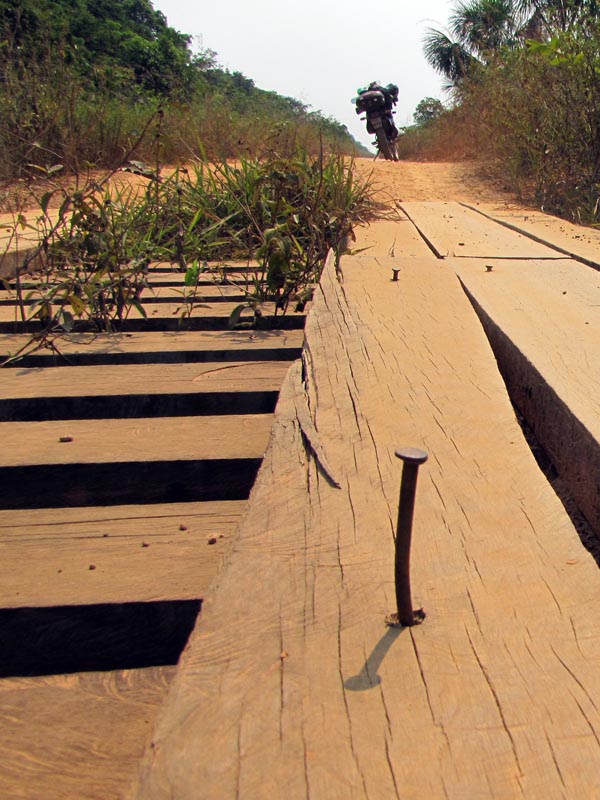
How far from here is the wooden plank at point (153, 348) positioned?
82.1 inches

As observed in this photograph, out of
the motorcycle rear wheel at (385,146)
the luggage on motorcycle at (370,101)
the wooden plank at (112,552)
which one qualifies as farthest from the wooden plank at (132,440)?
the luggage on motorcycle at (370,101)

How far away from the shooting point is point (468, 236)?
130 inches

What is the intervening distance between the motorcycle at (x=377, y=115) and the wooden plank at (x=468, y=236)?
10.6 m

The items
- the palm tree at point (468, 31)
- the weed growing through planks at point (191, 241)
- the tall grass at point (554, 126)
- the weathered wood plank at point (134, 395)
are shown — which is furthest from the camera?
the palm tree at point (468, 31)

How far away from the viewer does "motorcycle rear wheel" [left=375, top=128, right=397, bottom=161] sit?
1423cm

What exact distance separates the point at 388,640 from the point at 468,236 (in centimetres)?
286

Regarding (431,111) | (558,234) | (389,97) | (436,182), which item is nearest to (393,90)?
(389,97)

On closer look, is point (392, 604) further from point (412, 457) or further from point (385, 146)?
point (385, 146)

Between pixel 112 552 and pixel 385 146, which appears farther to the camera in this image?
pixel 385 146

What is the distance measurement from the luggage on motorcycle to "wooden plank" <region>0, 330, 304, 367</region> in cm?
1383

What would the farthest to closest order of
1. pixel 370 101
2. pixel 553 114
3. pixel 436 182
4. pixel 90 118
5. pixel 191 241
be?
pixel 370 101 < pixel 436 182 < pixel 90 118 < pixel 553 114 < pixel 191 241

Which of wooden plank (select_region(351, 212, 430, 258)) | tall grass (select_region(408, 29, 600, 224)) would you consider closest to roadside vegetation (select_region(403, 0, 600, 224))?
tall grass (select_region(408, 29, 600, 224))

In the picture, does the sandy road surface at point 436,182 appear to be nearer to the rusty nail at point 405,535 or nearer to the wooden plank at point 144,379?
the wooden plank at point 144,379

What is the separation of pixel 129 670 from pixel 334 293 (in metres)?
1.29
